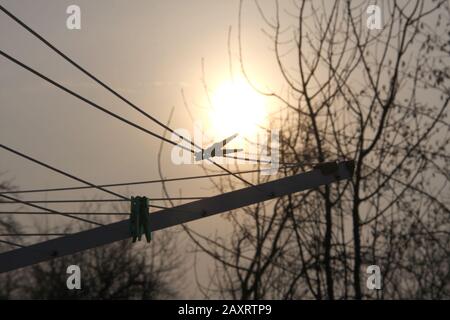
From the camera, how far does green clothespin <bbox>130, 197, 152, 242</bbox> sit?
7.88m

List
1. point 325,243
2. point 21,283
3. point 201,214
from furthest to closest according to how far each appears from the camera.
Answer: point 21,283 → point 325,243 → point 201,214

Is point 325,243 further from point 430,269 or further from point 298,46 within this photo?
point 298,46

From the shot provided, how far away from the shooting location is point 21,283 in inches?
1189

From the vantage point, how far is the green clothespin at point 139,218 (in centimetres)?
788

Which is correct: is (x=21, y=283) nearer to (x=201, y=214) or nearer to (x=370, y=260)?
(x=370, y=260)

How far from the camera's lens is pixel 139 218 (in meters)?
7.91
